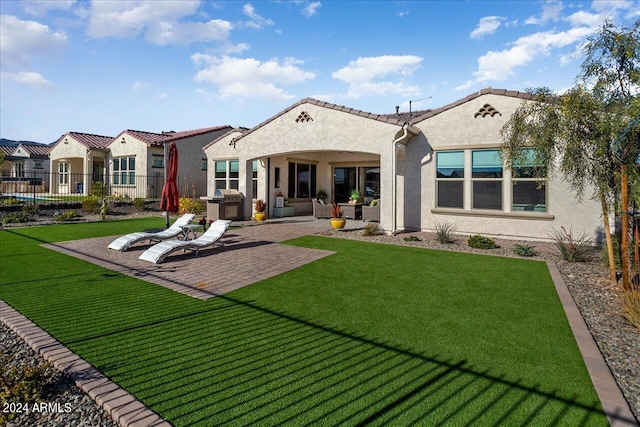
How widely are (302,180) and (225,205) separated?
569cm

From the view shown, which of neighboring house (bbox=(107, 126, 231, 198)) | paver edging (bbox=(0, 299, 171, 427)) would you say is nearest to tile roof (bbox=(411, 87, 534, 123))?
paver edging (bbox=(0, 299, 171, 427))

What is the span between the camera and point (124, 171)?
1189 inches

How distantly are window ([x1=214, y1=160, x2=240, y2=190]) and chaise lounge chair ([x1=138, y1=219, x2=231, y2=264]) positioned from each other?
10.7 meters

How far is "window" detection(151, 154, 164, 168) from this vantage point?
2859cm

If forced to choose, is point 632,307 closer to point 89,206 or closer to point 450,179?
point 450,179

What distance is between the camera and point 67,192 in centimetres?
3453

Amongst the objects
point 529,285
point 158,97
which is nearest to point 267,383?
point 529,285

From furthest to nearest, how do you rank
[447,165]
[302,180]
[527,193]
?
[302,180]
[447,165]
[527,193]

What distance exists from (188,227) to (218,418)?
30.8 feet

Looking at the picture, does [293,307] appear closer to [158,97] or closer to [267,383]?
[267,383]

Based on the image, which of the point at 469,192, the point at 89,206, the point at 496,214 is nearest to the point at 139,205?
the point at 89,206

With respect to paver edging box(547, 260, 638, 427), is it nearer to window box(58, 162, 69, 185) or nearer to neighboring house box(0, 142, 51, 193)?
window box(58, 162, 69, 185)

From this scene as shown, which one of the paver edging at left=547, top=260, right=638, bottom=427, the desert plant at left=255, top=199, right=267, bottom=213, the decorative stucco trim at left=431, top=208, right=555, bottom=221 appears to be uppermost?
the desert plant at left=255, top=199, right=267, bottom=213

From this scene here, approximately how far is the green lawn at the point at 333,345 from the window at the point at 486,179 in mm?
5530
